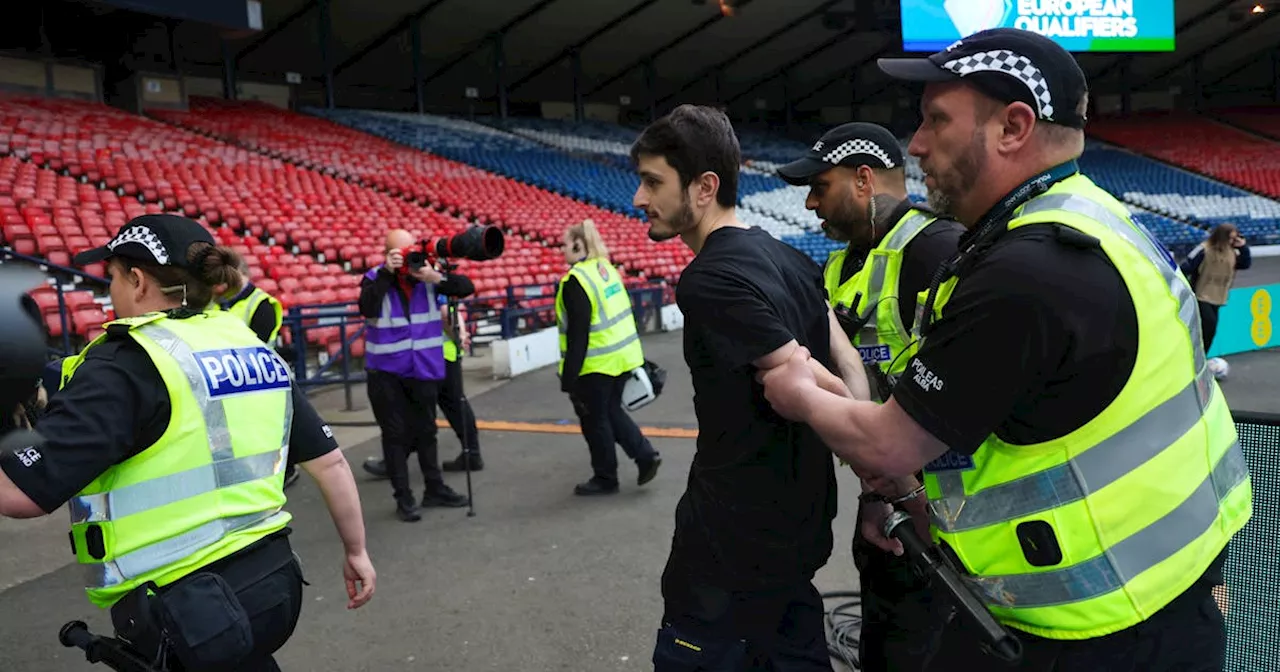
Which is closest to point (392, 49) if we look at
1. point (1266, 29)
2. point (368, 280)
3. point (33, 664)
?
point (368, 280)

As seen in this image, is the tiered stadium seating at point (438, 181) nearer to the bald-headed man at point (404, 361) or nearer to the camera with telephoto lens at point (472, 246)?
Answer: the bald-headed man at point (404, 361)

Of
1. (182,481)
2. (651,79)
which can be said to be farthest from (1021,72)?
(651,79)

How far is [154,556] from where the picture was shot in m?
1.87

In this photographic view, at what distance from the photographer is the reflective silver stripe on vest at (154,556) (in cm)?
187

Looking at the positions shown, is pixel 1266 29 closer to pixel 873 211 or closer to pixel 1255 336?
pixel 1255 336

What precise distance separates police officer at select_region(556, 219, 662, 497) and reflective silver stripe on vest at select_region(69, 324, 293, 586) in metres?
3.26

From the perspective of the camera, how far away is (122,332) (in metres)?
1.84

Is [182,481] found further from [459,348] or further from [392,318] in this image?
[459,348]

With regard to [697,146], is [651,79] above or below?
above

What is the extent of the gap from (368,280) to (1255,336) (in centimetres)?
932

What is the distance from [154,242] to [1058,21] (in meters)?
19.4

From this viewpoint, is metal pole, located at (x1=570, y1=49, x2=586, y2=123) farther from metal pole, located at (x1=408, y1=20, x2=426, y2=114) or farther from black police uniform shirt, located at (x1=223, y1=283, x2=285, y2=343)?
black police uniform shirt, located at (x1=223, y1=283, x2=285, y2=343)

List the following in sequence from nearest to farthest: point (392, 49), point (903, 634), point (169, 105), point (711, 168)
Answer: point (711, 168)
point (903, 634)
point (169, 105)
point (392, 49)

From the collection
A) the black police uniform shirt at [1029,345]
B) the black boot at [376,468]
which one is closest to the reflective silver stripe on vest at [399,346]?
the black boot at [376,468]
